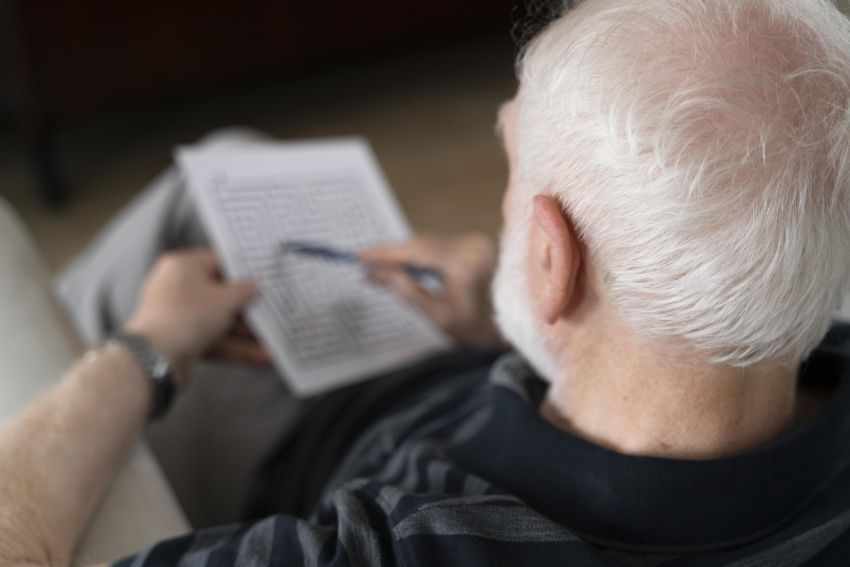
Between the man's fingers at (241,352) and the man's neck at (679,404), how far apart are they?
60cm

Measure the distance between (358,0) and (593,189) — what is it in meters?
1.89

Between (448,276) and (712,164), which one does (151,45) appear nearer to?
(448,276)

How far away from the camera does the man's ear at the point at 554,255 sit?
688 mm

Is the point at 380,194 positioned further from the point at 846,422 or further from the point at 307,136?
the point at 307,136

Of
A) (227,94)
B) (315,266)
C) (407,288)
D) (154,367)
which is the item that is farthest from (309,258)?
(227,94)

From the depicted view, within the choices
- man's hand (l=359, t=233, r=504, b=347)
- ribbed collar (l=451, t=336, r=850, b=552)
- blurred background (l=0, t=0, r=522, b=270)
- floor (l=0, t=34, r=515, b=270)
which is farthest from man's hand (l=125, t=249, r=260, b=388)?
floor (l=0, t=34, r=515, b=270)

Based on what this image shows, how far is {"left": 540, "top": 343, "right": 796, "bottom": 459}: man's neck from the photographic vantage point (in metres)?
0.70

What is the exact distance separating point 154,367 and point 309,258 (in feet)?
1.03

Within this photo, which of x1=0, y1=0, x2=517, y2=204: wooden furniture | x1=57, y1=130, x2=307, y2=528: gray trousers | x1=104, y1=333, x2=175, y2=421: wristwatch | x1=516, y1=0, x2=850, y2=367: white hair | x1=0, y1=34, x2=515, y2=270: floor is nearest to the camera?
x1=516, y1=0, x2=850, y2=367: white hair

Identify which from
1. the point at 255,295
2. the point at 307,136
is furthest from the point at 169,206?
the point at 307,136

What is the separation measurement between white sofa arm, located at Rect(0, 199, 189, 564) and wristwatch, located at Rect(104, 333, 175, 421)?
0.05 metres

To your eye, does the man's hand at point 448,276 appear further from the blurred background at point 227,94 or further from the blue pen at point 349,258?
the blurred background at point 227,94

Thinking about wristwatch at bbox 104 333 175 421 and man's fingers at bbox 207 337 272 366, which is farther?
man's fingers at bbox 207 337 272 366

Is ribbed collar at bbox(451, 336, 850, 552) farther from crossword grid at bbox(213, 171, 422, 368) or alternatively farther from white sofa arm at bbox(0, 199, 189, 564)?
crossword grid at bbox(213, 171, 422, 368)
